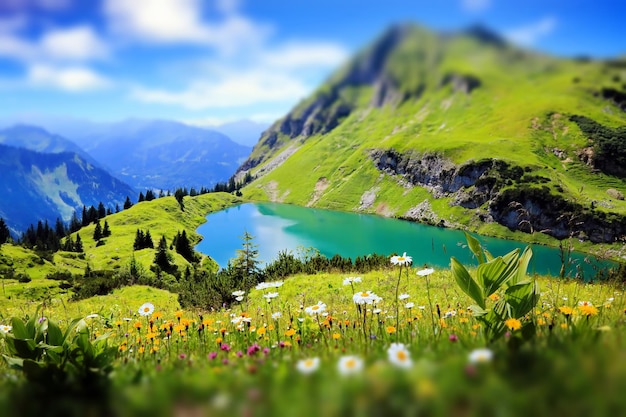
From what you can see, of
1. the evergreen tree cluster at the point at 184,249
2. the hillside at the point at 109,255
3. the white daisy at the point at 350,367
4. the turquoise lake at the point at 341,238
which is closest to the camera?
the white daisy at the point at 350,367

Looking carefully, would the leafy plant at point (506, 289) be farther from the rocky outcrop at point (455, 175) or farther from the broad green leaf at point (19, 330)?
the rocky outcrop at point (455, 175)

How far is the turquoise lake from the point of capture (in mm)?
88688

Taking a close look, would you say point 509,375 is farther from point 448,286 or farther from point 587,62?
point 587,62

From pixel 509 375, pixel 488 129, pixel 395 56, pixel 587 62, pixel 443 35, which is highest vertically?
pixel 488 129

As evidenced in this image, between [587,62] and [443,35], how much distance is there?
12.8 meters

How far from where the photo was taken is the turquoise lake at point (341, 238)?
88.7 m

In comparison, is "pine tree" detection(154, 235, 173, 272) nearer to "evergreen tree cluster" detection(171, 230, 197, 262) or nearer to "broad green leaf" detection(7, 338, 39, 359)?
"evergreen tree cluster" detection(171, 230, 197, 262)

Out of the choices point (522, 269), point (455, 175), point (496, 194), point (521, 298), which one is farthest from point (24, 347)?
point (455, 175)

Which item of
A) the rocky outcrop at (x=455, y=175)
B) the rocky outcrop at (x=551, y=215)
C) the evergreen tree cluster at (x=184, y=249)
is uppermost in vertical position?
the rocky outcrop at (x=455, y=175)

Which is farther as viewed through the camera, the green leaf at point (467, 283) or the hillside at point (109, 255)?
the hillside at point (109, 255)

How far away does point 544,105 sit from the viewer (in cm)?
14850

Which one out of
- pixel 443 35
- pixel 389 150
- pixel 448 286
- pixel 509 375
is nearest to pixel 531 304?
pixel 509 375

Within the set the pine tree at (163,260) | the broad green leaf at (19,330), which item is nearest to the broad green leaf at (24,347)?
the broad green leaf at (19,330)

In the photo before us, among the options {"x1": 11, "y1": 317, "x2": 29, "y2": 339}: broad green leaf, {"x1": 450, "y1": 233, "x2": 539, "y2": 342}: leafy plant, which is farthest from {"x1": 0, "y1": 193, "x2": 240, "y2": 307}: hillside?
{"x1": 450, "y1": 233, "x2": 539, "y2": 342}: leafy plant
